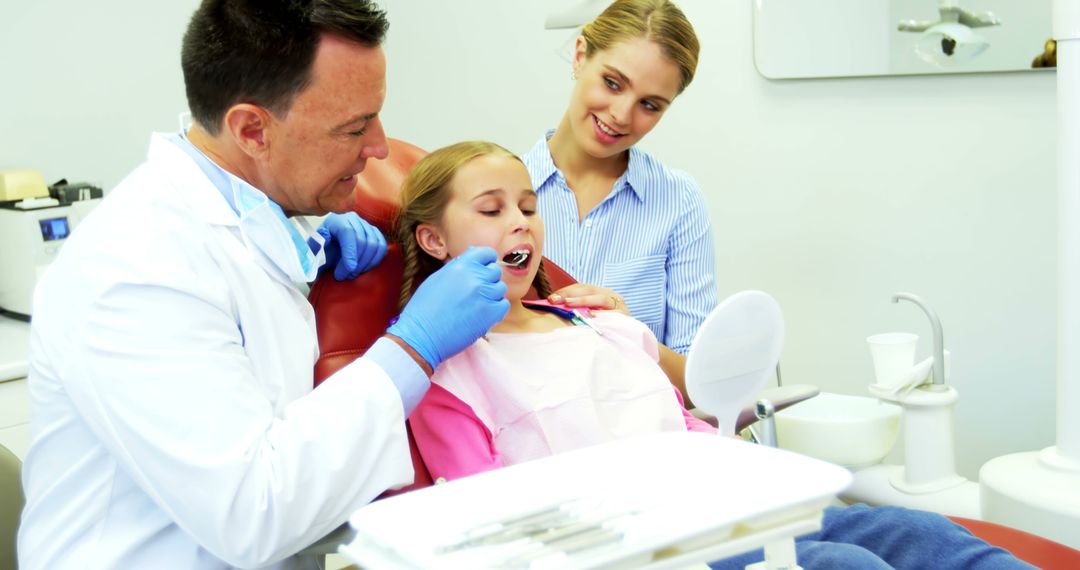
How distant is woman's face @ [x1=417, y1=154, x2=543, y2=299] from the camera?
62.3 inches

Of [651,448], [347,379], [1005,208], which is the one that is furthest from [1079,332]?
[347,379]

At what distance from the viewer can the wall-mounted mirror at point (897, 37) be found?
2309mm

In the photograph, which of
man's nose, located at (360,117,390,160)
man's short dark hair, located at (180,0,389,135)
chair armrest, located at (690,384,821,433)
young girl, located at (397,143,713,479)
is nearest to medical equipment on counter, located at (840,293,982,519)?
chair armrest, located at (690,384,821,433)

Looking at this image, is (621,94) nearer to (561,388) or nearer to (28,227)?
Result: (561,388)

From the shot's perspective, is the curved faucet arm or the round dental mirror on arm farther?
the curved faucet arm

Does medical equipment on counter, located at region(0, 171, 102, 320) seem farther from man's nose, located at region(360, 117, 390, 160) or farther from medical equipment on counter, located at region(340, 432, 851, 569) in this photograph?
medical equipment on counter, located at region(340, 432, 851, 569)

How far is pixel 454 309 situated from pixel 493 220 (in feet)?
0.99

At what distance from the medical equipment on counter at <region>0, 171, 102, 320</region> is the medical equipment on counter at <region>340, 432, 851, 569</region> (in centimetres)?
197

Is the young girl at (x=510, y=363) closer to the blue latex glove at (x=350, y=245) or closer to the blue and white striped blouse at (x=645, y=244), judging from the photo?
the blue latex glove at (x=350, y=245)

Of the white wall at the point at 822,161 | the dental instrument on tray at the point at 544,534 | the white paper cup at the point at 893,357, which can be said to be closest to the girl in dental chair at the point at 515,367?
the white paper cup at the point at 893,357

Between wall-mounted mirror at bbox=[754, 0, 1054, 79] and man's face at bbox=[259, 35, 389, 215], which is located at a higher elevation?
wall-mounted mirror at bbox=[754, 0, 1054, 79]

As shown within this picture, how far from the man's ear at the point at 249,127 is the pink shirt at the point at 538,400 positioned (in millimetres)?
409

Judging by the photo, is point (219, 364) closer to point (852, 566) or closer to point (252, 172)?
point (252, 172)

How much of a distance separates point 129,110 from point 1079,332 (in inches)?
97.9
